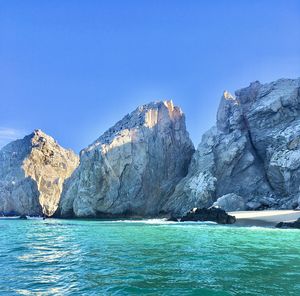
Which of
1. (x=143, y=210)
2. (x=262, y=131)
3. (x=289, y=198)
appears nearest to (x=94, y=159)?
(x=143, y=210)

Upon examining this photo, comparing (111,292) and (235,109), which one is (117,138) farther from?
(111,292)

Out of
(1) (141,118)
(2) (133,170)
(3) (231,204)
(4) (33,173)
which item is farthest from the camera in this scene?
(4) (33,173)

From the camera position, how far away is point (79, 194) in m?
94.3

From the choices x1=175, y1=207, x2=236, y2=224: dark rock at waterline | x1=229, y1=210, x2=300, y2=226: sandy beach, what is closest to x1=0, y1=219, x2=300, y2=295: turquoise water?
x1=229, y1=210, x2=300, y2=226: sandy beach

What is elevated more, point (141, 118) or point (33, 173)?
point (141, 118)

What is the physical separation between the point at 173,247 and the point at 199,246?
181 centimetres

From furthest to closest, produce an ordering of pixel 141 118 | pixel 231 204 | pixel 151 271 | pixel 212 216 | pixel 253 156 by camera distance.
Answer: pixel 141 118, pixel 253 156, pixel 231 204, pixel 212 216, pixel 151 271

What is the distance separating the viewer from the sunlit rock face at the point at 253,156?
7269 cm

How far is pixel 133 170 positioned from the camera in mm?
94188

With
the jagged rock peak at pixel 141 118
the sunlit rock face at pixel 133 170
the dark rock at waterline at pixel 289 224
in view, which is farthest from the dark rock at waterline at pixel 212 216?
the jagged rock peak at pixel 141 118

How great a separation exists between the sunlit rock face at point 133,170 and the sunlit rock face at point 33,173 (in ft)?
99.9

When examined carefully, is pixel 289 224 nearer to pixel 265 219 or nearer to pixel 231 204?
pixel 265 219

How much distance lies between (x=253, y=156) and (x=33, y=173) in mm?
85377

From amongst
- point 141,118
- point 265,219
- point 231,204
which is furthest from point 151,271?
point 141,118
